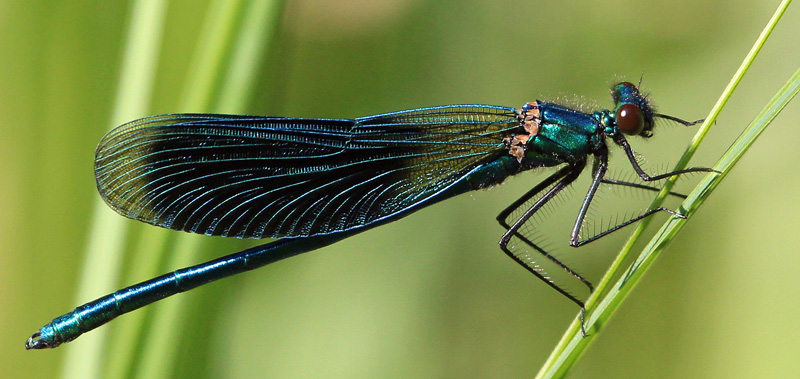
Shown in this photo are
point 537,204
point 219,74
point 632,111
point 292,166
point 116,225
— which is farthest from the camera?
point 537,204

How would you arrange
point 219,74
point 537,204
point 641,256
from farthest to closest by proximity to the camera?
1. point 537,204
2. point 219,74
3. point 641,256

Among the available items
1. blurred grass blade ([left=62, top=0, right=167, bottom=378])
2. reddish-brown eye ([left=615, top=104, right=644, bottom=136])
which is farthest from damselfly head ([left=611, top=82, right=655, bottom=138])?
blurred grass blade ([left=62, top=0, right=167, bottom=378])

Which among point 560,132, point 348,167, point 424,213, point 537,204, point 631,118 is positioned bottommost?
point 348,167

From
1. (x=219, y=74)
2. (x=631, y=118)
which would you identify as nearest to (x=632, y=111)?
(x=631, y=118)

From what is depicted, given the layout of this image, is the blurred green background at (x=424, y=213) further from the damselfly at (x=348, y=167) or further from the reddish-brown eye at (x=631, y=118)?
the reddish-brown eye at (x=631, y=118)

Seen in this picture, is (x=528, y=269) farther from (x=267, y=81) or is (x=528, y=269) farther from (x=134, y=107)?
(x=134, y=107)

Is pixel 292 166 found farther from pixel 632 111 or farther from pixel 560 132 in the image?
pixel 632 111

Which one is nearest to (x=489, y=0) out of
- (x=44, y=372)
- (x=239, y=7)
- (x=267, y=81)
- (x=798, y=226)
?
(x=267, y=81)
